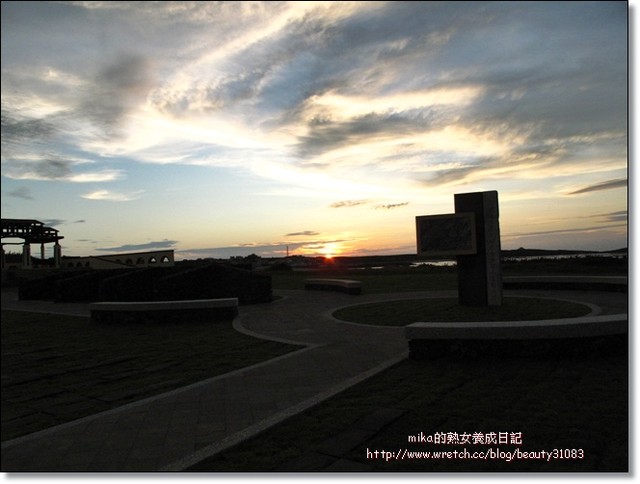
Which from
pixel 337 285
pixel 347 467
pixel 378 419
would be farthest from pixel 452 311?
pixel 347 467

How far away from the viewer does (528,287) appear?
18844 mm

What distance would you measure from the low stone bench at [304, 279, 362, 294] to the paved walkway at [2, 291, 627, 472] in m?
9.93

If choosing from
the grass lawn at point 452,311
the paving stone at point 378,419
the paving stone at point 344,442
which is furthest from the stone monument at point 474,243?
the paving stone at point 344,442

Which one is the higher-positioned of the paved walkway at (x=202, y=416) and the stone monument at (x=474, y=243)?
the stone monument at (x=474, y=243)

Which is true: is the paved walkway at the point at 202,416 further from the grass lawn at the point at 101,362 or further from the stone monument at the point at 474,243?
the stone monument at the point at 474,243

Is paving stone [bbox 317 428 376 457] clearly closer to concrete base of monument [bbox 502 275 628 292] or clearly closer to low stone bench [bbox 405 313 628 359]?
low stone bench [bbox 405 313 628 359]

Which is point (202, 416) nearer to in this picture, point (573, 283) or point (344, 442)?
point (344, 442)

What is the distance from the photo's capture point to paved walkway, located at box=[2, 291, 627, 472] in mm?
4074

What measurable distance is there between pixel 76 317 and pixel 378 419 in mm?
12938

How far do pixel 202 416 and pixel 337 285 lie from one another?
16.4 meters

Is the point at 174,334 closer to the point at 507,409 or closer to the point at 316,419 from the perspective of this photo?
the point at 316,419

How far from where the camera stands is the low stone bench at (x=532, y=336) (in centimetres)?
664

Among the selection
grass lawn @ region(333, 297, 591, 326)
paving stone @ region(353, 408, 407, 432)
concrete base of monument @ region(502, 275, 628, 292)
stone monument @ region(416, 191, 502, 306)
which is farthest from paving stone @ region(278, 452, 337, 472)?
concrete base of monument @ region(502, 275, 628, 292)

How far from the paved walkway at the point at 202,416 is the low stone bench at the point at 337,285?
9925 millimetres
